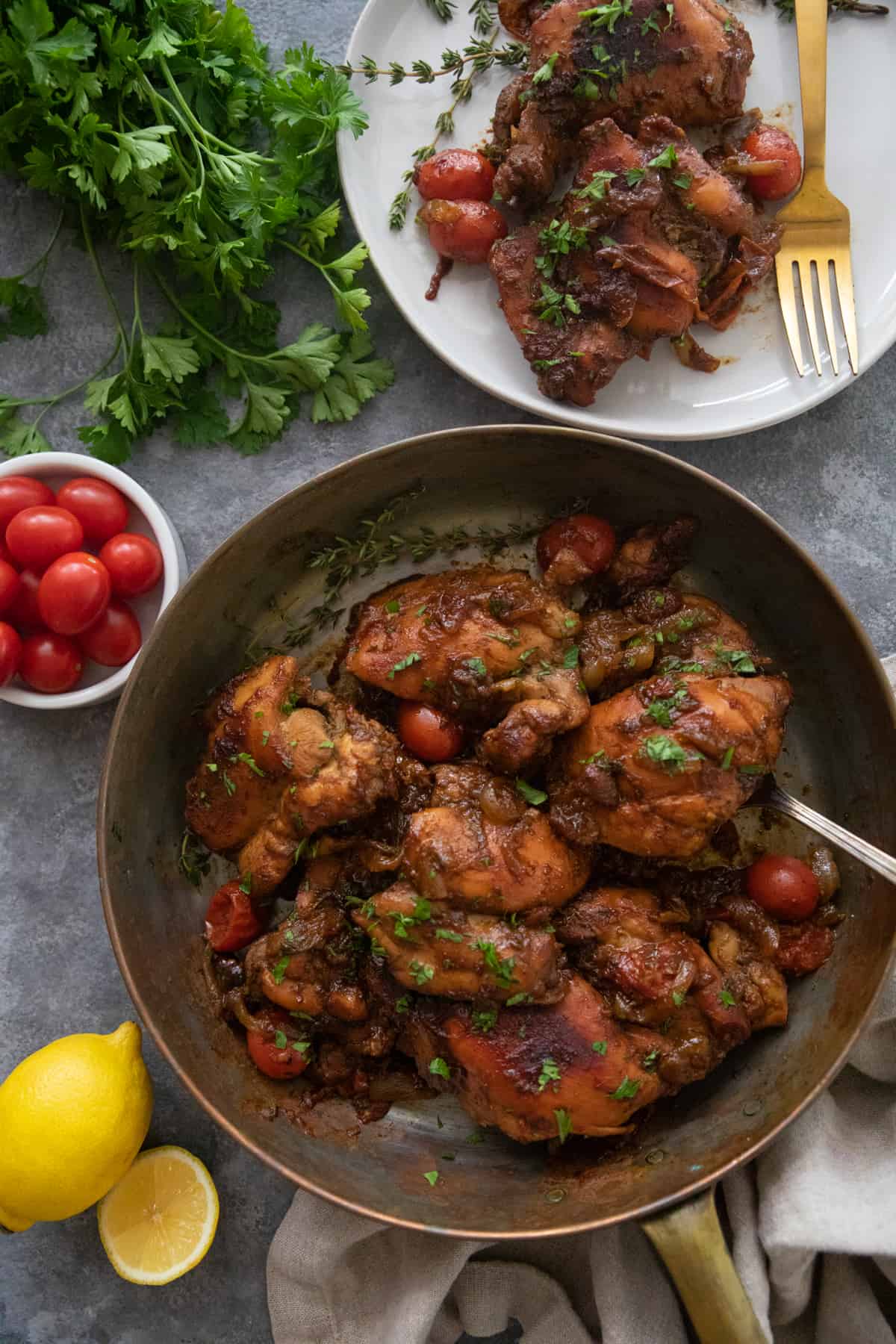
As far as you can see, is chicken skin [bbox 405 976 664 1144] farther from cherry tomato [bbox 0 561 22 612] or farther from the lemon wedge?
cherry tomato [bbox 0 561 22 612]

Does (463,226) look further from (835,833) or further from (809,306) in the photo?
(835,833)

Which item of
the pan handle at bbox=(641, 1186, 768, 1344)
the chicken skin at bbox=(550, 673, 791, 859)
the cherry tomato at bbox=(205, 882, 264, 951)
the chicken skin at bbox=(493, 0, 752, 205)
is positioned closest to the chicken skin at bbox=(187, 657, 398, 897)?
the cherry tomato at bbox=(205, 882, 264, 951)

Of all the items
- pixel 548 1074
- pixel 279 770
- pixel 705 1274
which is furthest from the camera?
pixel 279 770

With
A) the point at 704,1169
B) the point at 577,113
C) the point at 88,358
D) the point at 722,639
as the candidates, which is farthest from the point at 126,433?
the point at 704,1169

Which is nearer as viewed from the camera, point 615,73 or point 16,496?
point 615,73

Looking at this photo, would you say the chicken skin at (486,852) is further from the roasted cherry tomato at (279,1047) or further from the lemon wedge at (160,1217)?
the lemon wedge at (160,1217)

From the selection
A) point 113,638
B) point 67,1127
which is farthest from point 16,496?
point 67,1127

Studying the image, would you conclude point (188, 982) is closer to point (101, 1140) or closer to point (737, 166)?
point (101, 1140)
